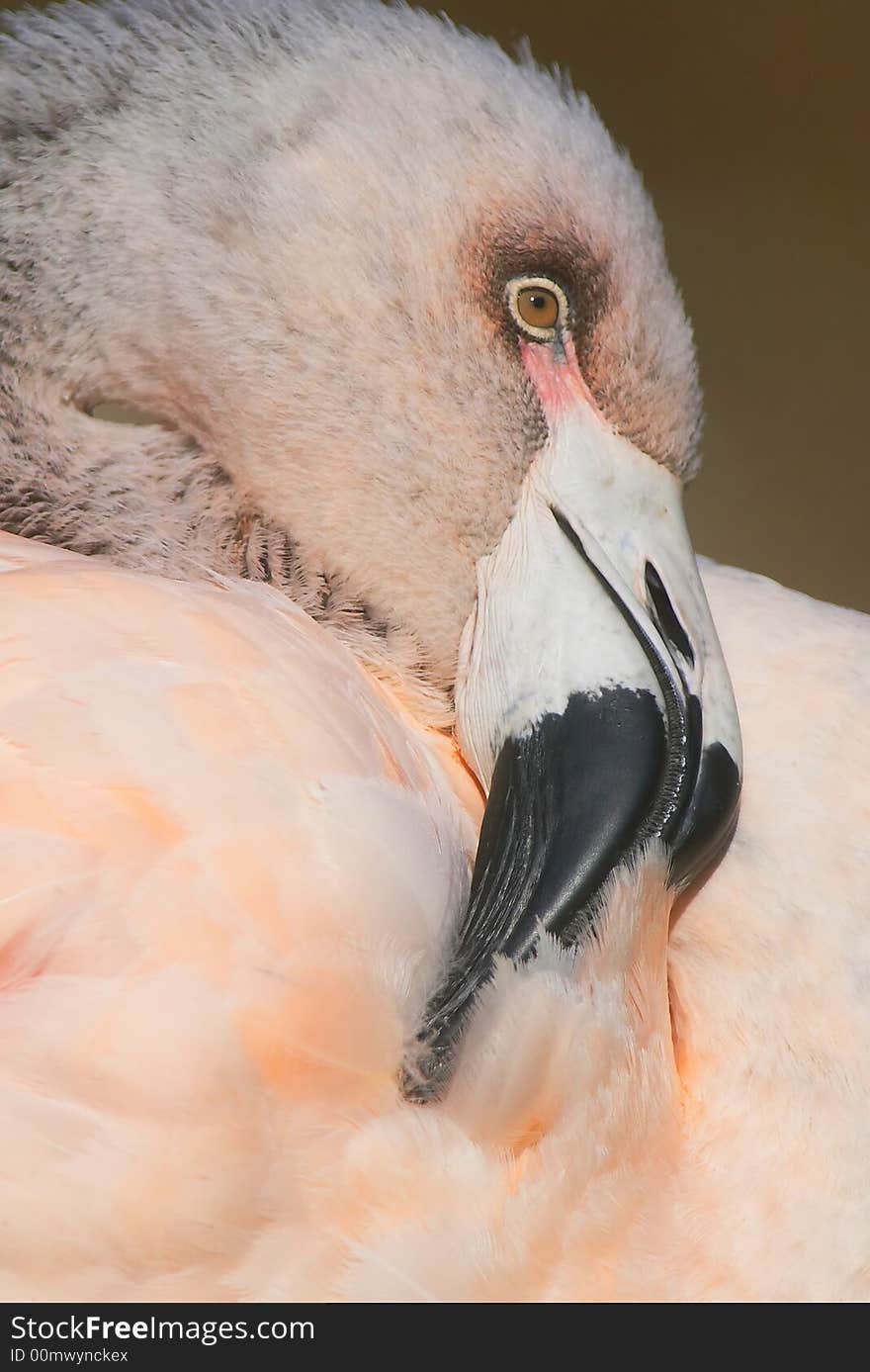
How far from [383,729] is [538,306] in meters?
0.39

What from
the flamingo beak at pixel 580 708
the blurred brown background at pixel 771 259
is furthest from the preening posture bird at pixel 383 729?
the blurred brown background at pixel 771 259

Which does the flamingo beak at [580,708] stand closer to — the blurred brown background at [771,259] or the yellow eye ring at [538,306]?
the yellow eye ring at [538,306]

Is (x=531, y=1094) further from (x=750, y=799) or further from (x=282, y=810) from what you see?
(x=750, y=799)

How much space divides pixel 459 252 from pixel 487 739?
39cm

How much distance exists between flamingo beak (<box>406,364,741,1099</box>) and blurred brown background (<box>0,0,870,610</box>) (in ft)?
7.49

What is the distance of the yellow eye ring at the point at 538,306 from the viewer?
108 centimetres

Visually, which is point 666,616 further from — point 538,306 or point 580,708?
point 538,306

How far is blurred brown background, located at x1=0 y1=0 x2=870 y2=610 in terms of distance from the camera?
3104 mm

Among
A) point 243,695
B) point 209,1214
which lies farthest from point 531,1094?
point 243,695

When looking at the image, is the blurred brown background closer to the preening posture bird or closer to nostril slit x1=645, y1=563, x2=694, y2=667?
the preening posture bird

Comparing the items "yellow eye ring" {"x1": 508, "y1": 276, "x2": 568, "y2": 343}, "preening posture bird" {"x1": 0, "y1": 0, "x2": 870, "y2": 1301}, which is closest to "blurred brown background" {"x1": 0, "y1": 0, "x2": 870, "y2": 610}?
"preening posture bird" {"x1": 0, "y1": 0, "x2": 870, "y2": 1301}

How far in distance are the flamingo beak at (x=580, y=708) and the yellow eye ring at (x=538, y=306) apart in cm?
7

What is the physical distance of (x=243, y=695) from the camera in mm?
859

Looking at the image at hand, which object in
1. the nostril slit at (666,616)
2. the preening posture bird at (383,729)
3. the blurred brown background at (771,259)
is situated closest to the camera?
the preening posture bird at (383,729)
